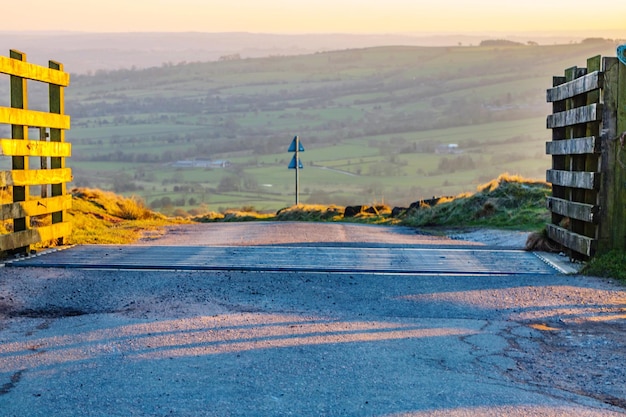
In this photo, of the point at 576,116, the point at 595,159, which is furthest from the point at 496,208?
the point at 595,159

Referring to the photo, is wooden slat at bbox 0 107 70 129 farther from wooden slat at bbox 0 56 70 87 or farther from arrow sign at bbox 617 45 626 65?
arrow sign at bbox 617 45 626 65

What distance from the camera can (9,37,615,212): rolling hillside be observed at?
209ft

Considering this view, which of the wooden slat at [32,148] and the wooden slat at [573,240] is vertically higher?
the wooden slat at [32,148]

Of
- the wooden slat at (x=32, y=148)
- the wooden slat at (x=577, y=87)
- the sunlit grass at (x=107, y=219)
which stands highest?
the wooden slat at (x=577, y=87)

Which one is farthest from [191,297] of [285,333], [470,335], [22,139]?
[22,139]

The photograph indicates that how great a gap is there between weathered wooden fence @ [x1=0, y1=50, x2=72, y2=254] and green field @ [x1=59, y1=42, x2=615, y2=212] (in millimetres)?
30093

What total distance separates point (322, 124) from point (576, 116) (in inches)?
3325

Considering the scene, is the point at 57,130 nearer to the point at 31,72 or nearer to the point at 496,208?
Answer: the point at 31,72

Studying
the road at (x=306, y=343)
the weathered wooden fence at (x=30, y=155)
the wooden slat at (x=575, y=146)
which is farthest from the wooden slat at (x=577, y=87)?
the weathered wooden fence at (x=30, y=155)

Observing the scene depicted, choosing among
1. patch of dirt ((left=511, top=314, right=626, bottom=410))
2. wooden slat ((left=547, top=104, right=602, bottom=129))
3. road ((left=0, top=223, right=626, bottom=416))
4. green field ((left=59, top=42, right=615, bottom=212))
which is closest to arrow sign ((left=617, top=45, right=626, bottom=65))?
wooden slat ((left=547, top=104, right=602, bottom=129))

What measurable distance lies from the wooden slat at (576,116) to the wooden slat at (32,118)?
6.65 m

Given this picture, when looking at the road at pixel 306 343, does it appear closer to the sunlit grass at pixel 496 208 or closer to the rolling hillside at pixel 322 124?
the sunlit grass at pixel 496 208

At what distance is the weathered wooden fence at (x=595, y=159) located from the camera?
980 cm

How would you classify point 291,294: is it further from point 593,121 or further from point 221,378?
point 593,121
